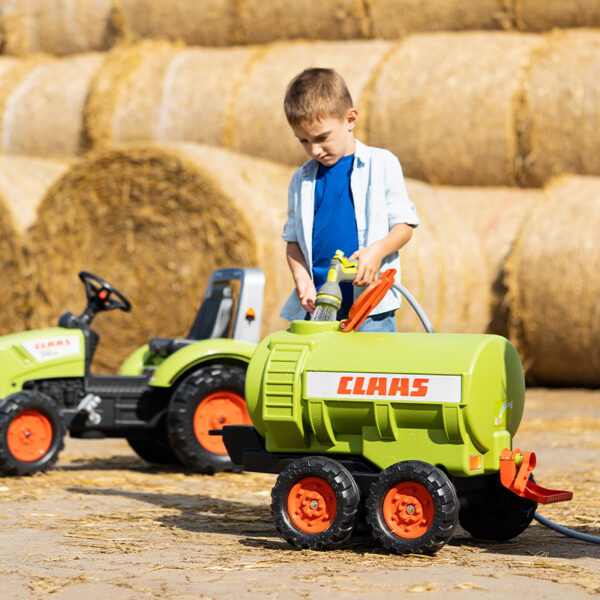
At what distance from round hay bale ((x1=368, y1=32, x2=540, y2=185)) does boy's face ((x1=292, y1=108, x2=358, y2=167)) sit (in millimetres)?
5313

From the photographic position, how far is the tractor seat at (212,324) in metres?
5.60

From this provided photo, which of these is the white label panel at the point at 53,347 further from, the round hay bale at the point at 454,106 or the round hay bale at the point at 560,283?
the round hay bale at the point at 454,106

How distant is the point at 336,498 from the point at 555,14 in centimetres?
666

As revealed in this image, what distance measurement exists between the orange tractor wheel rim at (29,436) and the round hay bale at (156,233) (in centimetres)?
242

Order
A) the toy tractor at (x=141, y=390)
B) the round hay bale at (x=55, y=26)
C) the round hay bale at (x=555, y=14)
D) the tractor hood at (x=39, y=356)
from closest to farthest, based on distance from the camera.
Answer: the toy tractor at (x=141, y=390), the tractor hood at (x=39, y=356), the round hay bale at (x=555, y=14), the round hay bale at (x=55, y=26)

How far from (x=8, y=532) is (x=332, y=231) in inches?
55.3

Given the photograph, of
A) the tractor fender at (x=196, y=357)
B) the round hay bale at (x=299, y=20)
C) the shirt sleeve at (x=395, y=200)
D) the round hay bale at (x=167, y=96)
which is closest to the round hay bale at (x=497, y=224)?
the round hay bale at (x=299, y=20)

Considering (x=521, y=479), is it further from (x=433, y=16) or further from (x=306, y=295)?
(x=433, y=16)

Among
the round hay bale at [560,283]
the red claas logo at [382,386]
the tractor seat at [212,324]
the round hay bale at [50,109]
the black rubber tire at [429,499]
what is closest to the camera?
the black rubber tire at [429,499]

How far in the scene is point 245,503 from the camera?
4398 millimetres

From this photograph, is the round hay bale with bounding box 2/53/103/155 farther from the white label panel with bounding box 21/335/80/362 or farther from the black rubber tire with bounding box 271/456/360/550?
the black rubber tire with bounding box 271/456/360/550

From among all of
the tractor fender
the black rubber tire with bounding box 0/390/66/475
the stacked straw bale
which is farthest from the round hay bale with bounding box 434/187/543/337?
the black rubber tire with bounding box 0/390/66/475

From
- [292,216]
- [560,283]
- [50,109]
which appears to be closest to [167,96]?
[50,109]

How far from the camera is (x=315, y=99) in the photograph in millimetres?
3641
